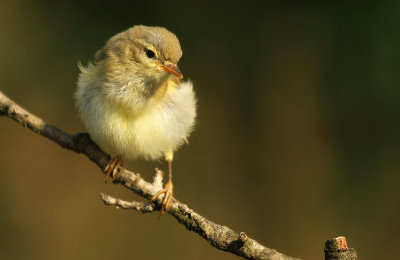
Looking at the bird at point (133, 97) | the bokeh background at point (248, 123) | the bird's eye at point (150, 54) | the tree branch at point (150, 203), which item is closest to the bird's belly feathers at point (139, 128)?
the bird at point (133, 97)

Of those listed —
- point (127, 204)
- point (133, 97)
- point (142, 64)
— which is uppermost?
point (142, 64)

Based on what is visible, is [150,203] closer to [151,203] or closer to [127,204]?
[151,203]

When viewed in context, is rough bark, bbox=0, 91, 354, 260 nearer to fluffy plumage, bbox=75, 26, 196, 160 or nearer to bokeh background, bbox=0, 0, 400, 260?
fluffy plumage, bbox=75, 26, 196, 160

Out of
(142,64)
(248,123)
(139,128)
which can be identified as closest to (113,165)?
(139,128)

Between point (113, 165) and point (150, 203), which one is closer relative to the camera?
point (150, 203)

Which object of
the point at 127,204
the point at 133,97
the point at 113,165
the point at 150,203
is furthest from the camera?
the point at 113,165

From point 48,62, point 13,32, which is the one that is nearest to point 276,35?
point 48,62

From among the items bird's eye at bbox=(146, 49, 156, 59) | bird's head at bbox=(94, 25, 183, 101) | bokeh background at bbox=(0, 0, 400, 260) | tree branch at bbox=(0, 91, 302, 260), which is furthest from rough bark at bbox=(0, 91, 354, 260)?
bokeh background at bbox=(0, 0, 400, 260)

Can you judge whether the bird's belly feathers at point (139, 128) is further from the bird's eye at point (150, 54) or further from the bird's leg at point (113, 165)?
the bird's eye at point (150, 54)
